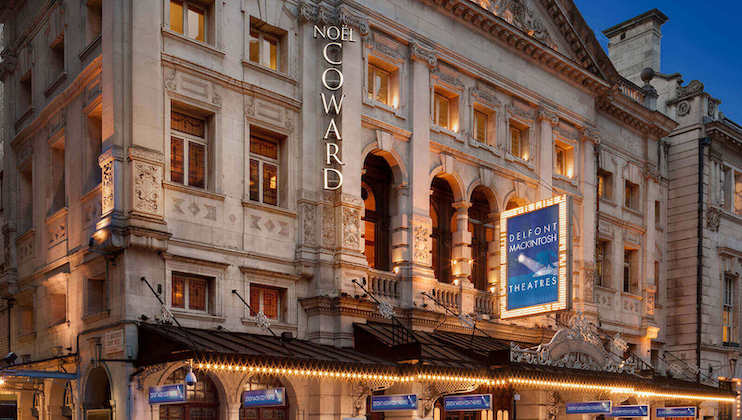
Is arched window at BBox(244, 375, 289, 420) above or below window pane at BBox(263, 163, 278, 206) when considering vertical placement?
below

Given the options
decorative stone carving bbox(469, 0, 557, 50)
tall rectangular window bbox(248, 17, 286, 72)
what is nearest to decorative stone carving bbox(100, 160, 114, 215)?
tall rectangular window bbox(248, 17, 286, 72)

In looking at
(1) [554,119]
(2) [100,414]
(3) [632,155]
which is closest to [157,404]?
(2) [100,414]

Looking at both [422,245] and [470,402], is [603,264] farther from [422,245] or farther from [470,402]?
[470,402]

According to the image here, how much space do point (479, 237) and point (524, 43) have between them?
6.72 m

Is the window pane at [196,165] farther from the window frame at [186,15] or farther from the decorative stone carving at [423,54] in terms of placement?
the decorative stone carving at [423,54]

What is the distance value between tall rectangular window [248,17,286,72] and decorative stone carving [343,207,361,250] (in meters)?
4.15

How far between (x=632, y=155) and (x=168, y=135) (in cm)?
2170

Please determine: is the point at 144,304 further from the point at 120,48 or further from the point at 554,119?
the point at 554,119

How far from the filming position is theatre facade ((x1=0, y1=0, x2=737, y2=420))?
18.9m

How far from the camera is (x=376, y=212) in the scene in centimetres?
2547

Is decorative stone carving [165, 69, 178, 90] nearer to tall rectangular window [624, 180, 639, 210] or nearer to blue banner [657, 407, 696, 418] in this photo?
blue banner [657, 407, 696, 418]

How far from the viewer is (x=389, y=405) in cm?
2030

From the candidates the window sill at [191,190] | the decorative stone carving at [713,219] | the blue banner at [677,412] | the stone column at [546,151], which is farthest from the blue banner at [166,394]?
the decorative stone carving at [713,219]

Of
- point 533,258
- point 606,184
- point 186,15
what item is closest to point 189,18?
point 186,15
